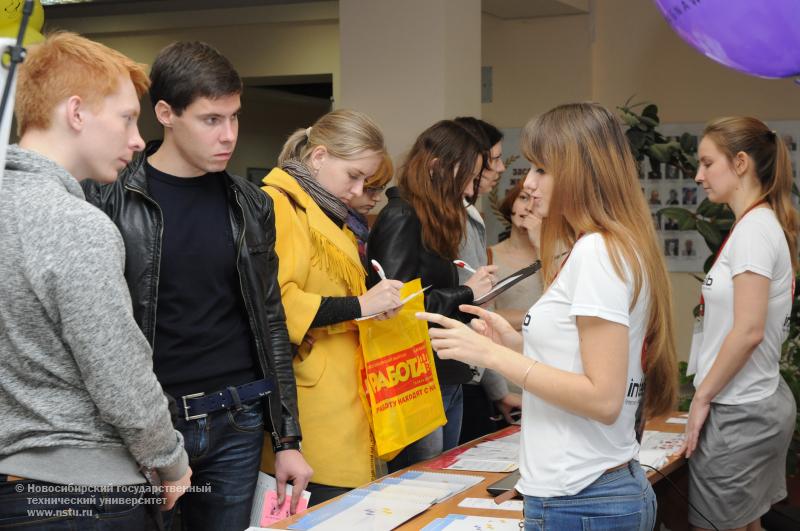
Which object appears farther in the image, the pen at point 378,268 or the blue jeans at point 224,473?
the pen at point 378,268

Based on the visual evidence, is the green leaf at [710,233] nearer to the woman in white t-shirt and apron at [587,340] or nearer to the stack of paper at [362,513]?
the stack of paper at [362,513]

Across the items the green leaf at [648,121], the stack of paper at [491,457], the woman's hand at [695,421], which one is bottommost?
the stack of paper at [491,457]

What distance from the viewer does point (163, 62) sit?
2.20 meters

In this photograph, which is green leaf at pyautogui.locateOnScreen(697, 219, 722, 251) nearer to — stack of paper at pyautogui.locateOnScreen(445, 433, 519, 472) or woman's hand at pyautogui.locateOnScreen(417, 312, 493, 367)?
stack of paper at pyautogui.locateOnScreen(445, 433, 519, 472)

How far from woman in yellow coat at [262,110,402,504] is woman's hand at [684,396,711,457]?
1018 millimetres

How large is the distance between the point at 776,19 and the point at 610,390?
1274mm

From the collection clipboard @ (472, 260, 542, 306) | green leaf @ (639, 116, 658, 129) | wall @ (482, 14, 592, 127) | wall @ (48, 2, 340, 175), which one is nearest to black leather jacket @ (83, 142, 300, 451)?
clipboard @ (472, 260, 542, 306)

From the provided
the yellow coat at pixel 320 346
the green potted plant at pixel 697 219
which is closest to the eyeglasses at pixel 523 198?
the green potted plant at pixel 697 219

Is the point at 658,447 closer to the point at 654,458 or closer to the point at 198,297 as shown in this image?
the point at 654,458

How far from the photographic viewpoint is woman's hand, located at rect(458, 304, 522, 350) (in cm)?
205

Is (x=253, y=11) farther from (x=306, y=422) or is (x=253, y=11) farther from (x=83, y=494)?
(x=83, y=494)

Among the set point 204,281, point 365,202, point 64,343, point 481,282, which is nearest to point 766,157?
point 481,282

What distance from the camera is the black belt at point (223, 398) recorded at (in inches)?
83.0

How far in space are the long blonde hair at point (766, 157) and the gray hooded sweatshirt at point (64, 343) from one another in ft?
7.08
